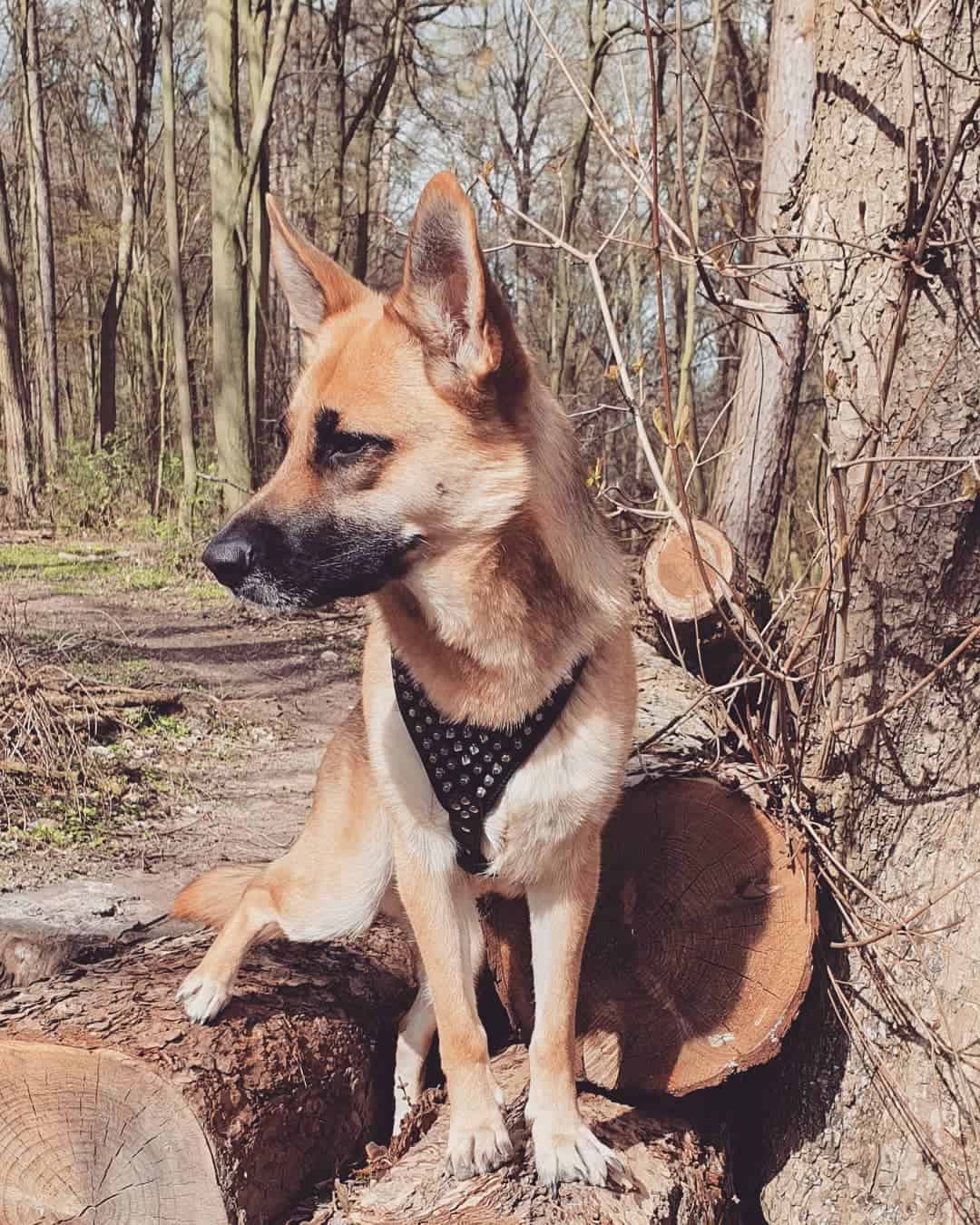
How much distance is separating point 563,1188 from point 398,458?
1.76 m

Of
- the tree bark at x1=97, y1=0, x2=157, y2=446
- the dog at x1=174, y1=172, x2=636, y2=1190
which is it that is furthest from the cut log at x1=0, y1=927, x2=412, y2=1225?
the tree bark at x1=97, y1=0, x2=157, y2=446

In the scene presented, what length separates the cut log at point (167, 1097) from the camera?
230cm

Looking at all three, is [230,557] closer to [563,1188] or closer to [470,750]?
[470,750]

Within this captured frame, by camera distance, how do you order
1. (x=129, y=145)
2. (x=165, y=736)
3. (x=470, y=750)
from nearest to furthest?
(x=470, y=750), (x=165, y=736), (x=129, y=145)

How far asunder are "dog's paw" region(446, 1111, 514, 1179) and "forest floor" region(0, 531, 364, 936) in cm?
133

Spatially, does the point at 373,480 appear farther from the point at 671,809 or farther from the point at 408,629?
the point at 671,809

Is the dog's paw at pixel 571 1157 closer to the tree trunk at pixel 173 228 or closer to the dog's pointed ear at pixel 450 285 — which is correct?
the dog's pointed ear at pixel 450 285

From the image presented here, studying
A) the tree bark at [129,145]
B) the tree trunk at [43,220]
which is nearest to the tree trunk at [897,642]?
the tree trunk at [43,220]

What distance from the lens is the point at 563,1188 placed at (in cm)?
248

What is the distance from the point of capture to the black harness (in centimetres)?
247

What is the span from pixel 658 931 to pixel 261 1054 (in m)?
1.18

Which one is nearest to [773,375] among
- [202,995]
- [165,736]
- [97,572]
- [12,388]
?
[165,736]

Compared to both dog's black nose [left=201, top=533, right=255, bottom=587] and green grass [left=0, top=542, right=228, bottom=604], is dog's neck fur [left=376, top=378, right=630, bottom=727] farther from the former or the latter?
green grass [left=0, top=542, right=228, bottom=604]

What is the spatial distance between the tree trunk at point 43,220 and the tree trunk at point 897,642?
12578 mm
